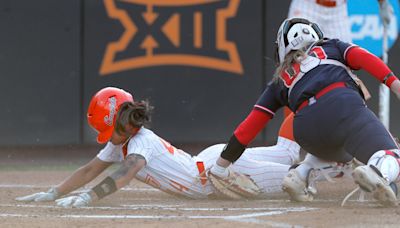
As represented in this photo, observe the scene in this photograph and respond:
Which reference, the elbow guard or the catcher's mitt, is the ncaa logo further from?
the elbow guard

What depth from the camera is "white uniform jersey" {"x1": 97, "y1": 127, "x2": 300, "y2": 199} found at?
256 inches

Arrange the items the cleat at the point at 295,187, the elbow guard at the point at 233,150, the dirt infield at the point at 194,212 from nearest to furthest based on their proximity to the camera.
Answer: the dirt infield at the point at 194,212, the cleat at the point at 295,187, the elbow guard at the point at 233,150

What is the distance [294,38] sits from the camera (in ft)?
20.2

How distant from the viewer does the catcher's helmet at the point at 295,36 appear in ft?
20.2

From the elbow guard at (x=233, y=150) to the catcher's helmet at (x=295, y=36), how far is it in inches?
24.0

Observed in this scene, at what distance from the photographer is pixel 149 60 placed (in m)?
10.6

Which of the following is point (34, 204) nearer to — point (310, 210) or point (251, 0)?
point (310, 210)

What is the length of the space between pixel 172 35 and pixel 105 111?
4.17 meters

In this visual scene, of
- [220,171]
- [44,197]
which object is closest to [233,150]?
[220,171]

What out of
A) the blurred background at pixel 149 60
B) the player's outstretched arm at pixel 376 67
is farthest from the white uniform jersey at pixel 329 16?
the player's outstretched arm at pixel 376 67

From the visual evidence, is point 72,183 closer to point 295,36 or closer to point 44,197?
point 44,197

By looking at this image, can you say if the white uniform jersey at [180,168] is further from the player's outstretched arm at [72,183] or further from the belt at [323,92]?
the belt at [323,92]

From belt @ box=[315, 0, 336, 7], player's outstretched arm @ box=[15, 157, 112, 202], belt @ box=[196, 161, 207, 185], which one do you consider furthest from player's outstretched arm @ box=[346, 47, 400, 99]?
belt @ box=[315, 0, 336, 7]

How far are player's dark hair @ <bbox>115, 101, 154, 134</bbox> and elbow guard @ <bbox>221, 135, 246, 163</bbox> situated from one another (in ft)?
1.90
